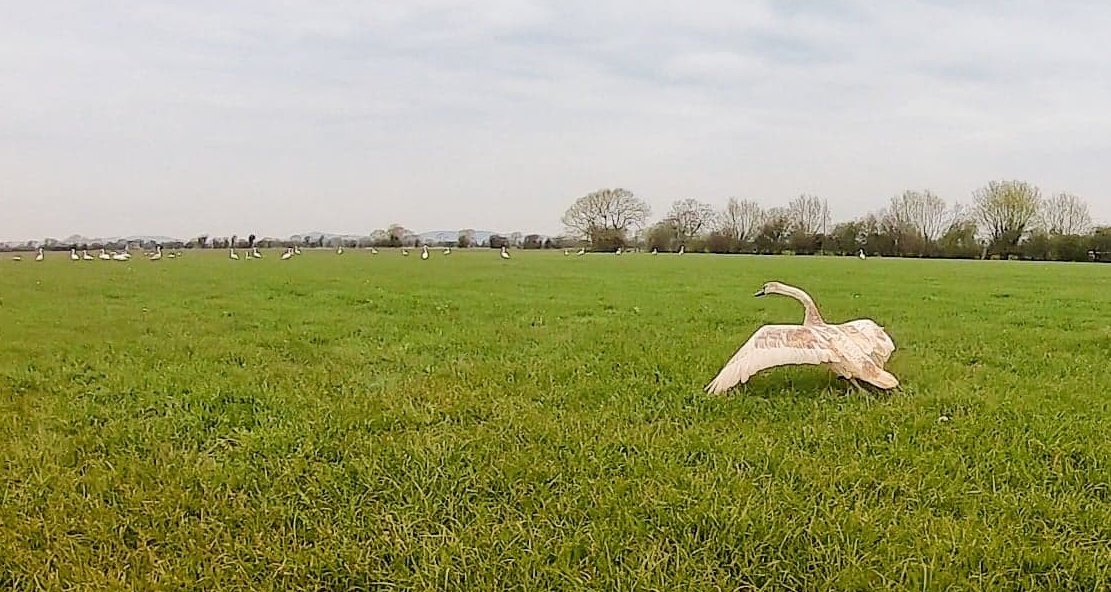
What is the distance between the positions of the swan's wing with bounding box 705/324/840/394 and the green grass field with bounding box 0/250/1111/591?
219mm

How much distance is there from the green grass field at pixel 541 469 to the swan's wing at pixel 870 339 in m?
0.35

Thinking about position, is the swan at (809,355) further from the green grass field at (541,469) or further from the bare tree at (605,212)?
the bare tree at (605,212)

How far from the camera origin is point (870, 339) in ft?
20.5

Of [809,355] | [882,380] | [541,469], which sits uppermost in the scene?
[809,355]

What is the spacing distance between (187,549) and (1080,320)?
42.5 ft

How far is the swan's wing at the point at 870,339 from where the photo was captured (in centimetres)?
604

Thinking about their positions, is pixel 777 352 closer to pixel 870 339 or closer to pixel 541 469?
pixel 870 339

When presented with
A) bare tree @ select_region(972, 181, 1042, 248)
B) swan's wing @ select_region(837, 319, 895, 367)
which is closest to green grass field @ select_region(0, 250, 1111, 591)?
swan's wing @ select_region(837, 319, 895, 367)

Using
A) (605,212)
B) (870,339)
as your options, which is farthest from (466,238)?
(870,339)

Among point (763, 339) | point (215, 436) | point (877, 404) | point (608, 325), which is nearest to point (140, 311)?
point (608, 325)

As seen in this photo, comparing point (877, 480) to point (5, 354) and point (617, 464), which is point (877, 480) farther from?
point (5, 354)

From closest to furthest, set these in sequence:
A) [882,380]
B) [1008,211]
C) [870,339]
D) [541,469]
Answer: [541,469] → [882,380] → [870,339] → [1008,211]

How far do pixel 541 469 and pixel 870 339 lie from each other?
347 centimetres

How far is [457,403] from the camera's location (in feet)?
18.8
